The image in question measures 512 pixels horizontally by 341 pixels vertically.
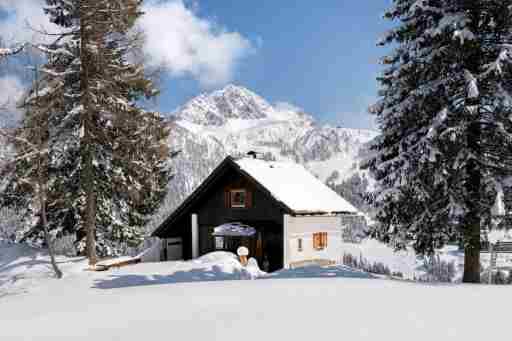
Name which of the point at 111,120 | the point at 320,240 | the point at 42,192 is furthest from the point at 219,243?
the point at 42,192

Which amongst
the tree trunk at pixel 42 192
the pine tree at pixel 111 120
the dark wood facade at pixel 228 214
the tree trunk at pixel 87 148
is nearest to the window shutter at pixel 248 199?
the dark wood facade at pixel 228 214

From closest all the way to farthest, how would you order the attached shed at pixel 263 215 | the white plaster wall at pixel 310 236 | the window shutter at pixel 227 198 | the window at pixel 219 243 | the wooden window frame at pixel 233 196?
the white plaster wall at pixel 310 236 → the attached shed at pixel 263 215 → the wooden window frame at pixel 233 196 → the window shutter at pixel 227 198 → the window at pixel 219 243

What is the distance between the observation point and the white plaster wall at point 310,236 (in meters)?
23.2

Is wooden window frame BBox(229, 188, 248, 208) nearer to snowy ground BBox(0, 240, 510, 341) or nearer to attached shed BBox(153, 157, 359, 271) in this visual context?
attached shed BBox(153, 157, 359, 271)

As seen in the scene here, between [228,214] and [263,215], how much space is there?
2.71 metres

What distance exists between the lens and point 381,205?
43.8ft

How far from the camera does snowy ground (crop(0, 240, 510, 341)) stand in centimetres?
665

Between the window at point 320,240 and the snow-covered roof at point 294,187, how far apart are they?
158cm

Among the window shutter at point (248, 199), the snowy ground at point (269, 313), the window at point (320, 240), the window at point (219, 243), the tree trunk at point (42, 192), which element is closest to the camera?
the snowy ground at point (269, 313)

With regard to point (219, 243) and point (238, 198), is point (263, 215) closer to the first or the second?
point (238, 198)

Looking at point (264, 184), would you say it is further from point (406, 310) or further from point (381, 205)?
point (406, 310)

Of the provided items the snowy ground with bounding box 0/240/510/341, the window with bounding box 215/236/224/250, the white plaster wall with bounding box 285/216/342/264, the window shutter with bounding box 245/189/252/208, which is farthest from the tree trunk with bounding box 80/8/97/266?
the white plaster wall with bounding box 285/216/342/264

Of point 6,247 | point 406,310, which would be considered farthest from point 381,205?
point 6,247

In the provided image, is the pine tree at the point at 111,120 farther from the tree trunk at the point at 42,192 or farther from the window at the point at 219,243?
the window at the point at 219,243
